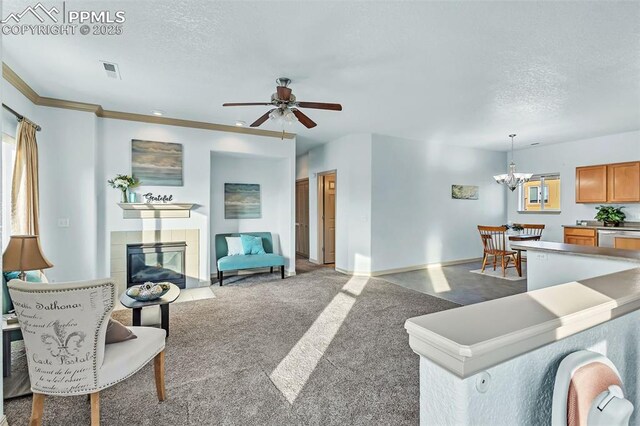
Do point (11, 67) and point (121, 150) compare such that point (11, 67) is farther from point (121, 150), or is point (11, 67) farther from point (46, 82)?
point (121, 150)

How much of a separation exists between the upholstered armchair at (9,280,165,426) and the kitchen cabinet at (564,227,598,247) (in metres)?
7.27

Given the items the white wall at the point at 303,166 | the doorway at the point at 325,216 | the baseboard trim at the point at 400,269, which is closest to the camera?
the baseboard trim at the point at 400,269

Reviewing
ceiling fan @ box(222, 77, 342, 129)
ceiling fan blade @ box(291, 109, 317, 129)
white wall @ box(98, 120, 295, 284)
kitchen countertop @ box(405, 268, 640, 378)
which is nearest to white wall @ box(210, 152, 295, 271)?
white wall @ box(98, 120, 295, 284)

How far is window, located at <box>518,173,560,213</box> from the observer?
7.07m

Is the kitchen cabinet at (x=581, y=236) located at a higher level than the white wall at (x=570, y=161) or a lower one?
lower

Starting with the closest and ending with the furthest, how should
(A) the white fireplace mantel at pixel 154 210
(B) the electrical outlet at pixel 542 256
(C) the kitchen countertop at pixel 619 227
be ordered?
(B) the electrical outlet at pixel 542 256 → (A) the white fireplace mantel at pixel 154 210 → (C) the kitchen countertop at pixel 619 227

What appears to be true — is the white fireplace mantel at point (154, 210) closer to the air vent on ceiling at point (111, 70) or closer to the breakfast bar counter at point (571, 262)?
the air vent on ceiling at point (111, 70)

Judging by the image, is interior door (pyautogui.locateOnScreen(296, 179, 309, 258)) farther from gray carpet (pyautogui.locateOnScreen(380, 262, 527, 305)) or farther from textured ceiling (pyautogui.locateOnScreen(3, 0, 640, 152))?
textured ceiling (pyautogui.locateOnScreen(3, 0, 640, 152))

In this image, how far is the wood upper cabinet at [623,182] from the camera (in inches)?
221

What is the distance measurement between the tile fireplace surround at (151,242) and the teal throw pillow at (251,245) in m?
0.82

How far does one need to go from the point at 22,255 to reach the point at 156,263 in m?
2.45

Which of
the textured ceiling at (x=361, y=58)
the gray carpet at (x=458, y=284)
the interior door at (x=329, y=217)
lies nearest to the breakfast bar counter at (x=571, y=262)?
the gray carpet at (x=458, y=284)

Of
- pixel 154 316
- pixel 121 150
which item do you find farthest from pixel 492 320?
pixel 121 150

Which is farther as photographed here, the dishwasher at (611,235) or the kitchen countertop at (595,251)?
the dishwasher at (611,235)
